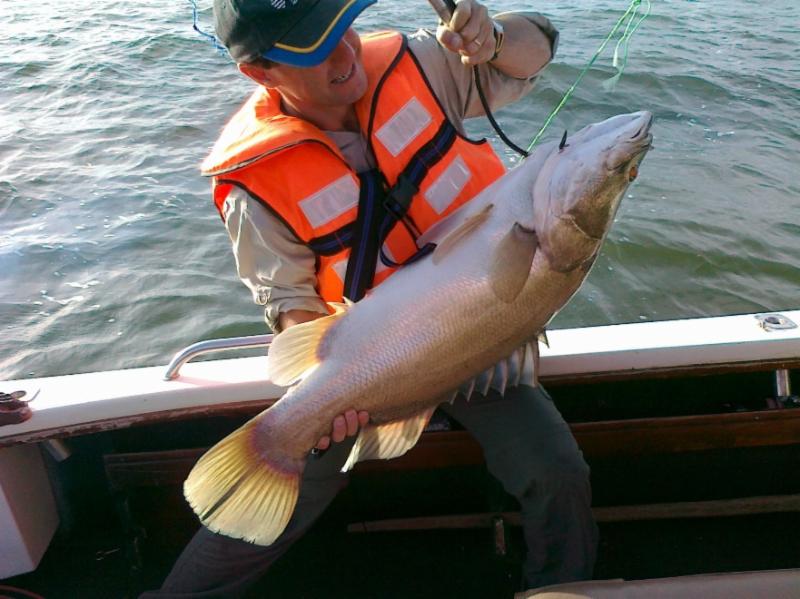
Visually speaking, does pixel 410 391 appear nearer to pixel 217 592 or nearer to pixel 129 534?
pixel 217 592

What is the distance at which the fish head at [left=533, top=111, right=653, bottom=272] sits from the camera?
2273mm

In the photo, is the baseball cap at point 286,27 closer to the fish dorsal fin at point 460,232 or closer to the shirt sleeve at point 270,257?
the shirt sleeve at point 270,257

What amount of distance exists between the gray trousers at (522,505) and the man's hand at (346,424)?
1.08ft

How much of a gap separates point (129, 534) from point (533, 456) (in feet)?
5.91

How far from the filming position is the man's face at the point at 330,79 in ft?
8.84

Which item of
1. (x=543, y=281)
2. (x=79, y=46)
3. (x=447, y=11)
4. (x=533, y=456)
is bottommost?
(x=79, y=46)

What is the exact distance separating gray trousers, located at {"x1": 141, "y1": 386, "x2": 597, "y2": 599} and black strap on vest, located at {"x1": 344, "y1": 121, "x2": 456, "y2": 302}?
0.62 m

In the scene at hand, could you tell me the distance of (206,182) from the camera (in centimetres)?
827

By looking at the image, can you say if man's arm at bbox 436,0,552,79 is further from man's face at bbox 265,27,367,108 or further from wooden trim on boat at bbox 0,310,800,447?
wooden trim on boat at bbox 0,310,800,447

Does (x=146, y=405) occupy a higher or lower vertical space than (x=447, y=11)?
lower

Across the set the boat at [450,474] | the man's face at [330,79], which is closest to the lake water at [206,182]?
the boat at [450,474]

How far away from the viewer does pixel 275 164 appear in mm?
2773

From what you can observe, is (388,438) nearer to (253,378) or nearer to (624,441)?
(253,378)

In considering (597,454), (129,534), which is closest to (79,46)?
(129,534)
